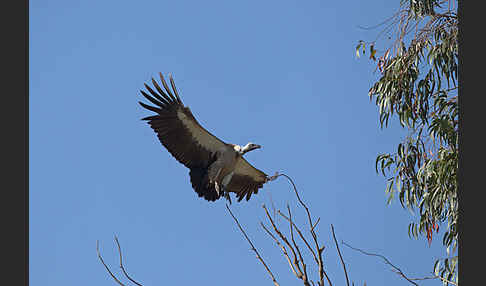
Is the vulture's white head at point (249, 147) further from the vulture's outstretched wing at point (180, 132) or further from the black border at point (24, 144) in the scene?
the black border at point (24, 144)

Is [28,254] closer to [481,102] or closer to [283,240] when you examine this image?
[481,102]

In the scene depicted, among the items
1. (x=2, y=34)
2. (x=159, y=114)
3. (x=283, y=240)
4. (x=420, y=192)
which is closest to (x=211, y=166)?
(x=159, y=114)

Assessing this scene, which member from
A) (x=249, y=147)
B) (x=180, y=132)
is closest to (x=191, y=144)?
(x=180, y=132)

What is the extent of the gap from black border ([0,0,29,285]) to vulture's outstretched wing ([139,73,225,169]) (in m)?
2.72

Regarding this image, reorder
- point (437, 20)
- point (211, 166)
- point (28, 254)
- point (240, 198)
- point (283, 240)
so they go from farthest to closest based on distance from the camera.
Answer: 1. point (437, 20)
2. point (240, 198)
3. point (211, 166)
4. point (283, 240)
5. point (28, 254)

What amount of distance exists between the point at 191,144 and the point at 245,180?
515 mm

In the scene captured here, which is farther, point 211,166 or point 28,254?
point 211,166

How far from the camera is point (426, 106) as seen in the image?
4617mm

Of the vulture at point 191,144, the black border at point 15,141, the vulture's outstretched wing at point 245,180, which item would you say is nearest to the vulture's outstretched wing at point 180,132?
the vulture at point 191,144

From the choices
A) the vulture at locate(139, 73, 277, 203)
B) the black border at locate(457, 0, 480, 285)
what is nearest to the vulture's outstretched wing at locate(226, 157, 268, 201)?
the vulture at locate(139, 73, 277, 203)

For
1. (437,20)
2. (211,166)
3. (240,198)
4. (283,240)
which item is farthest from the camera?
(437,20)

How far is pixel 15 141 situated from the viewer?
0.83m

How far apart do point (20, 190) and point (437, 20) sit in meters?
4.18

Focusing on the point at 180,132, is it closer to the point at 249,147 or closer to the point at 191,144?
the point at 191,144
